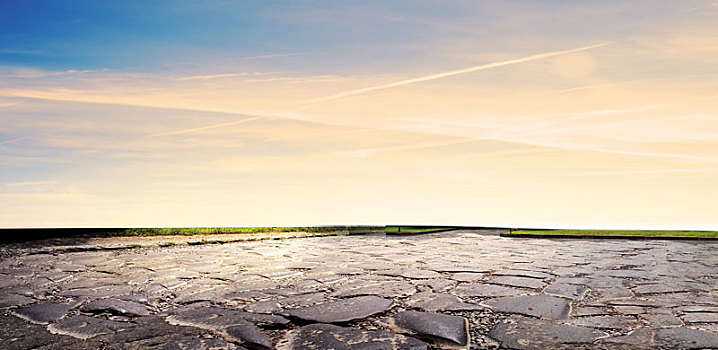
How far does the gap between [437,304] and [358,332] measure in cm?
93

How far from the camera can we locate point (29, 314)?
136 inches

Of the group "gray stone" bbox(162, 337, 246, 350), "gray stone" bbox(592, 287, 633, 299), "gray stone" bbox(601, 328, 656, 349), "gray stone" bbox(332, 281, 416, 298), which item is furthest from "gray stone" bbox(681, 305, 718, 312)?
"gray stone" bbox(162, 337, 246, 350)

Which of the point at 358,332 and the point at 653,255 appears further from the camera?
the point at 653,255

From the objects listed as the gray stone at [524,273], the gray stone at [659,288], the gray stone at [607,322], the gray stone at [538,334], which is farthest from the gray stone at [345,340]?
the gray stone at [524,273]

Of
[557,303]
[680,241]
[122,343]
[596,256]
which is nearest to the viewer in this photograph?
[122,343]

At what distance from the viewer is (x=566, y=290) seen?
4.25 metres

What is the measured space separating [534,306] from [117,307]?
9.72ft

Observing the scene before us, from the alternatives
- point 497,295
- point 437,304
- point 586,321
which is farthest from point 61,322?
point 586,321

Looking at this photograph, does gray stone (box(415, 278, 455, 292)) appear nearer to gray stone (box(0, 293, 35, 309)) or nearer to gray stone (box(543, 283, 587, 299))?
gray stone (box(543, 283, 587, 299))

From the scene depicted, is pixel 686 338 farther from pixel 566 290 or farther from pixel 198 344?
pixel 198 344

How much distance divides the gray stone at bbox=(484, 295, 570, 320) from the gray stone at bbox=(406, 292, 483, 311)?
185 mm

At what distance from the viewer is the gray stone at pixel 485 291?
402 cm

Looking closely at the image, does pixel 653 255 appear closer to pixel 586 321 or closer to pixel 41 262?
pixel 586 321

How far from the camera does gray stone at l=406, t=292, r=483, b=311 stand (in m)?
3.51
